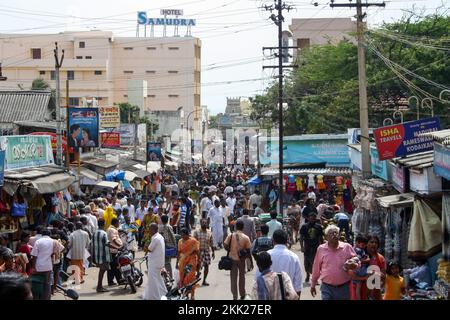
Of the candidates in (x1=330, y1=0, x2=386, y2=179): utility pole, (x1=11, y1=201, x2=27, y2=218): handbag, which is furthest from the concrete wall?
(x1=11, y1=201, x2=27, y2=218): handbag

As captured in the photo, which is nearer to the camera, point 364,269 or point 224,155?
point 364,269

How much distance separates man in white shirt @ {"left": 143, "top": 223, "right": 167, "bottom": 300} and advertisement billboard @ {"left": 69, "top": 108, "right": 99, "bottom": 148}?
14.5 metres

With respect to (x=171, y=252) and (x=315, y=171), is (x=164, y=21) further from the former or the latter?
(x=171, y=252)

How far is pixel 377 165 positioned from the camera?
76.6 feet

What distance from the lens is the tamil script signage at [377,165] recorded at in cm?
2169

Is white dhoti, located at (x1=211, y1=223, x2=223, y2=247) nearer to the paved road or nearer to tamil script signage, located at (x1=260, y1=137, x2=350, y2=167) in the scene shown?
the paved road

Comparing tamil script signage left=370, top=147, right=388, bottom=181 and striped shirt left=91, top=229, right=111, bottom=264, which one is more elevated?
tamil script signage left=370, top=147, right=388, bottom=181

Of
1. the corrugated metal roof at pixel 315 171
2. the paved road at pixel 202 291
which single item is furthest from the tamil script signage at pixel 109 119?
the paved road at pixel 202 291

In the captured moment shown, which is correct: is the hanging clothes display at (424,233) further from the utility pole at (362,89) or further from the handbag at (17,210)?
the utility pole at (362,89)

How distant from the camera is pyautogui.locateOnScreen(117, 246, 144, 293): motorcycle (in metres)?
16.9
